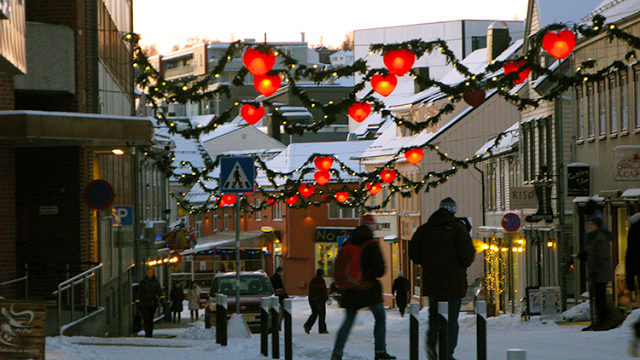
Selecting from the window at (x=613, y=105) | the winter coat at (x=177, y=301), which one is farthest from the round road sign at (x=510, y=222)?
the winter coat at (x=177, y=301)

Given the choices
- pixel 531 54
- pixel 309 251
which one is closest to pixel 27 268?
pixel 531 54

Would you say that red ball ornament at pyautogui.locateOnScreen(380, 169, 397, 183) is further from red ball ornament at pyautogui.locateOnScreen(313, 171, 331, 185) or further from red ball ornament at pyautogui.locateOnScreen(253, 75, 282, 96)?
red ball ornament at pyautogui.locateOnScreen(253, 75, 282, 96)

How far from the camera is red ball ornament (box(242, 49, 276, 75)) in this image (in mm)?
17188

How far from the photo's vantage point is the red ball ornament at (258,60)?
677 inches

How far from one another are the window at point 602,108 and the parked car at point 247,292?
9.71m

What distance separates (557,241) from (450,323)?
76.4 feet

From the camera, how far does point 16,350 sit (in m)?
11.6

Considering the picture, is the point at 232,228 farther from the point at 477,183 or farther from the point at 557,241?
the point at 557,241

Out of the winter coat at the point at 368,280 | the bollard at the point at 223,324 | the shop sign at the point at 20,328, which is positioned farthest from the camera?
the bollard at the point at 223,324

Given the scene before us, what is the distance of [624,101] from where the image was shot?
25266 mm

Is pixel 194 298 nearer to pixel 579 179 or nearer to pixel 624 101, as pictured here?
pixel 579 179

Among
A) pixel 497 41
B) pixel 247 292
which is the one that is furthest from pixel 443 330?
pixel 497 41

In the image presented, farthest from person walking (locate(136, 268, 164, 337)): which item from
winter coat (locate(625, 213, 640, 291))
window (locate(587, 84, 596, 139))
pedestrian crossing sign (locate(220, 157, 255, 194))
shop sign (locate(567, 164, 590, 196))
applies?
winter coat (locate(625, 213, 640, 291))

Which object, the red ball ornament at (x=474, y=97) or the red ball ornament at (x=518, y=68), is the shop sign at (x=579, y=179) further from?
the red ball ornament at (x=518, y=68)
